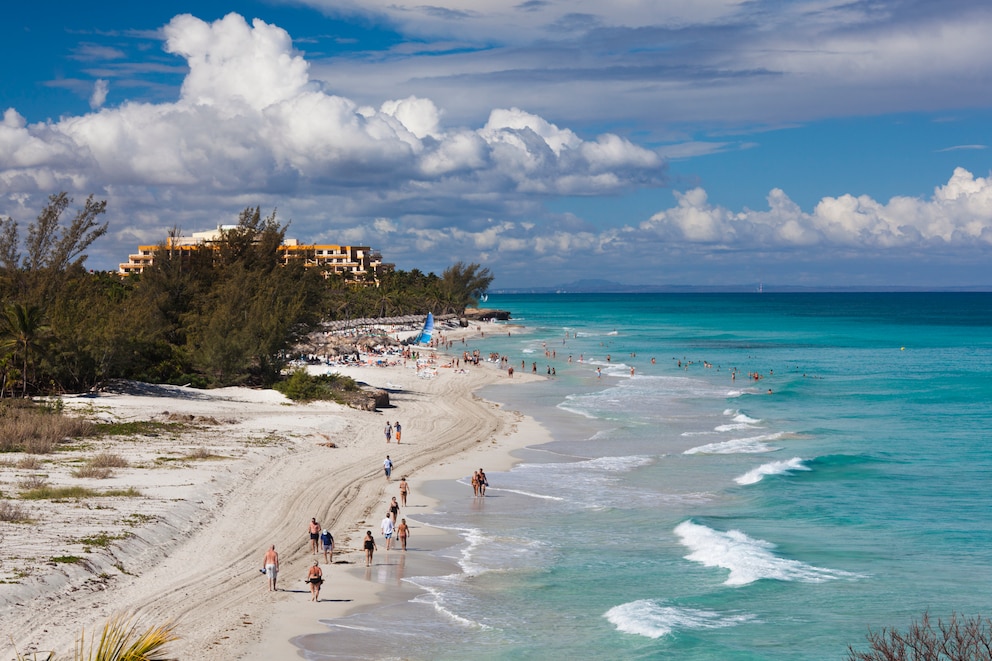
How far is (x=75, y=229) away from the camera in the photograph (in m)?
51.8

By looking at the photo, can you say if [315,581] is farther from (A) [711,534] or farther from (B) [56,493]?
(A) [711,534]

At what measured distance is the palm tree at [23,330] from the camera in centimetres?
3509

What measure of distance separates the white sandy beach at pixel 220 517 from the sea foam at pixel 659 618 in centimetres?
530

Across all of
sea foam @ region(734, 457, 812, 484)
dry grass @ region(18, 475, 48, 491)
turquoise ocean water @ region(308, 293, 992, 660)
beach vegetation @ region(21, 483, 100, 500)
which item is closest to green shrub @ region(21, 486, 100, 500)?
beach vegetation @ region(21, 483, 100, 500)

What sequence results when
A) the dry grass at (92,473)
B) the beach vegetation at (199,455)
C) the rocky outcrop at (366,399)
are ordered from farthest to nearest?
1. the rocky outcrop at (366,399)
2. the beach vegetation at (199,455)
3. the dry grass at (92,473)

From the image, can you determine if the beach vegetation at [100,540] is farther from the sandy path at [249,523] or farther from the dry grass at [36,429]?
the dry grass at [36,429]

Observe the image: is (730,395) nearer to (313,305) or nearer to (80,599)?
(313,305)

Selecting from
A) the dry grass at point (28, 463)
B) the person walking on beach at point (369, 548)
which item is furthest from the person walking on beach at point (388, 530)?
the dry grass at point (28, 463)

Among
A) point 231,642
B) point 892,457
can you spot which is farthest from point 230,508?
point 892,457

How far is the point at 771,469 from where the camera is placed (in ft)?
108

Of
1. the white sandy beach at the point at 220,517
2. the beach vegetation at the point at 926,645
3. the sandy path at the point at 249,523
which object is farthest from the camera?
the white sandy beach at the point at 220,517

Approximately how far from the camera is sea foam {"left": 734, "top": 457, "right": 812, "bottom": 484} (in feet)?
103

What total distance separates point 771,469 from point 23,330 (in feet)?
97.1

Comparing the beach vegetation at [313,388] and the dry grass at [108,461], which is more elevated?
the beach vegetation at [313,388]
